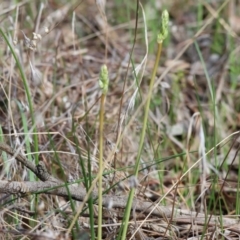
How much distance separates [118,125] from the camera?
1.51 m

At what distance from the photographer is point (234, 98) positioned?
8.67 feet

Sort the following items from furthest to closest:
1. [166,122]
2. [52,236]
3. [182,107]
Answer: [182,107] < [166,122] < [52,236]

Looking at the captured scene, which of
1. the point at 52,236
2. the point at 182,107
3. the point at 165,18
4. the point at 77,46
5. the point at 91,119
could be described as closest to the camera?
the point at 165,18

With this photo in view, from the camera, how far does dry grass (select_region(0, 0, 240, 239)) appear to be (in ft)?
4.79

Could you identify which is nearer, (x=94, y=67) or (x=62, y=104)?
(x=62, y=104)

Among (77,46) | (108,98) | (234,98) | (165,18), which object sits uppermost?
(165,18)

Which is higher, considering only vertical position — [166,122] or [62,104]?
[62,104]

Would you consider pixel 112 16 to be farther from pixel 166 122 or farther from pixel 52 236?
pixel 52 236

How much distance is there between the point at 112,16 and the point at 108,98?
2.58 feet

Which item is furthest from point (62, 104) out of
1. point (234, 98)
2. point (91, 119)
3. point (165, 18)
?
point (165, 18)

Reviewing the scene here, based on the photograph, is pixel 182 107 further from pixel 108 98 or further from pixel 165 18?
pixel 165 18

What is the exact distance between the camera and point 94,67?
2.66 m

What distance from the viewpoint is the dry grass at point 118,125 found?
1461 millimetres

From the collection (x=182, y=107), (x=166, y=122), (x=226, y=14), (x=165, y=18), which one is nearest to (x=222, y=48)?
(x=226, y=14)
